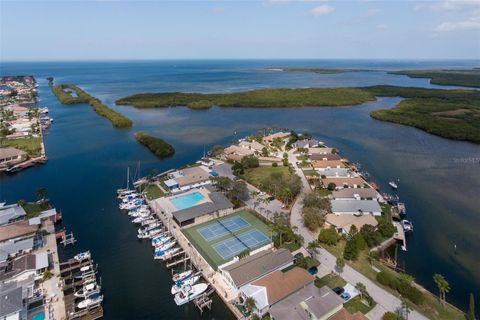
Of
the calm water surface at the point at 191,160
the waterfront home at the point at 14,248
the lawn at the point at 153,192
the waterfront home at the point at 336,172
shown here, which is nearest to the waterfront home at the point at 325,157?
the waterfront home at the point at 336,172

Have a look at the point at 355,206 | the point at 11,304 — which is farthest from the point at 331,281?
the point at 11,304

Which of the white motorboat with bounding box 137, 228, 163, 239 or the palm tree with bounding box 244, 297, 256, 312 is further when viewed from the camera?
the white motorboat with bounding box 137, 228, 163, 239

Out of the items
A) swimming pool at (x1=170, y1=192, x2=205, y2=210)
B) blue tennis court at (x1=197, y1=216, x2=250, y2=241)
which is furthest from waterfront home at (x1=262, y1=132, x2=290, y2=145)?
blue tennis court at (x1=197, y1=216, x2=250, y2=241)

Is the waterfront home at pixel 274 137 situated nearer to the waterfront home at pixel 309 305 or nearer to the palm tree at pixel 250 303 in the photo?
the waterfront home at pixel 309 305

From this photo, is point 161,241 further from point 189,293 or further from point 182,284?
point 189,293

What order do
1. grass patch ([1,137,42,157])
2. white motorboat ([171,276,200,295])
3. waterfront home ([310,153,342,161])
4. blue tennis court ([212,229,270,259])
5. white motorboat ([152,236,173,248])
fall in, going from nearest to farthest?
white motorboat ([171,276,200,295]), blue tennis court ([212,229,270,259]), white motorboat ([152,236,173,248]), waterfront home ([310,153,342,161]), grass patch ([1,137,42,157])

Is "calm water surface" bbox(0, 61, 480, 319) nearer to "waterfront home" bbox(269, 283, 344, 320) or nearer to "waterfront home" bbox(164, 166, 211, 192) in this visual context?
"waterfront home" bbox(269, 283, 344, 320)
